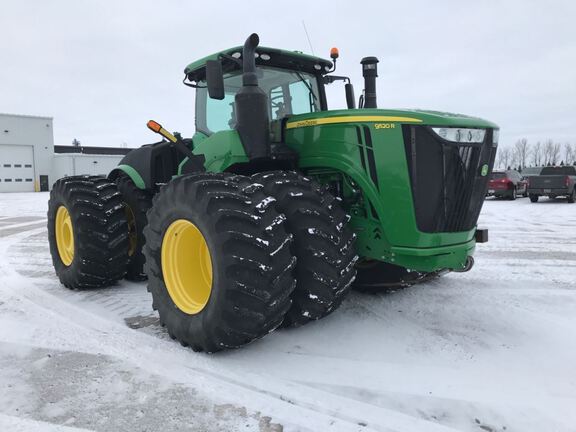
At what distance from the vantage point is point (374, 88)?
4676mm

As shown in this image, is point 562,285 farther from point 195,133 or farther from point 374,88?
point 195,133

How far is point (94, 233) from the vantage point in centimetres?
519

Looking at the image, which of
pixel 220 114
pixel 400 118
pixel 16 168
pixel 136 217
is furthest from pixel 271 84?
pixel 16 168

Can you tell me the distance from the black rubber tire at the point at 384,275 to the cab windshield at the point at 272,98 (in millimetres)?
1721

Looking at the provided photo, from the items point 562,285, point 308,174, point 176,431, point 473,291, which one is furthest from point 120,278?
point 562,285

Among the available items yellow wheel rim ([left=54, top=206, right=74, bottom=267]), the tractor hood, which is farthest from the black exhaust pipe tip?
yellow wheel rim ([left=54, top=206, right=74, bottom=267])

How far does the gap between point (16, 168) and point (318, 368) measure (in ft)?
146

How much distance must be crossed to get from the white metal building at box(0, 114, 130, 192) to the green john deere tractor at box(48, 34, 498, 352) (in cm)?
4241

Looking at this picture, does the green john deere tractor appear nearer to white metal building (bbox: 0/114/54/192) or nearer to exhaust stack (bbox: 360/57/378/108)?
exhaust stack (bbox: 360/57/378/108)

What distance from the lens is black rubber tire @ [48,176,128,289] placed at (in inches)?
204

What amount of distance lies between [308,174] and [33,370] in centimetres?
265

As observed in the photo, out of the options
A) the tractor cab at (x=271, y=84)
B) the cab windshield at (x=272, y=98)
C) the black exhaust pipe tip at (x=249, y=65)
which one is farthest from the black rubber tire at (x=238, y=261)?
the cab windshield at (x=272, y=98)

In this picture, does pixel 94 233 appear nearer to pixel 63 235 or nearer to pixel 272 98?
pixel 63 235

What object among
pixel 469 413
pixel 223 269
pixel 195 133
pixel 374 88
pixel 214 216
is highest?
pixel 374 88
